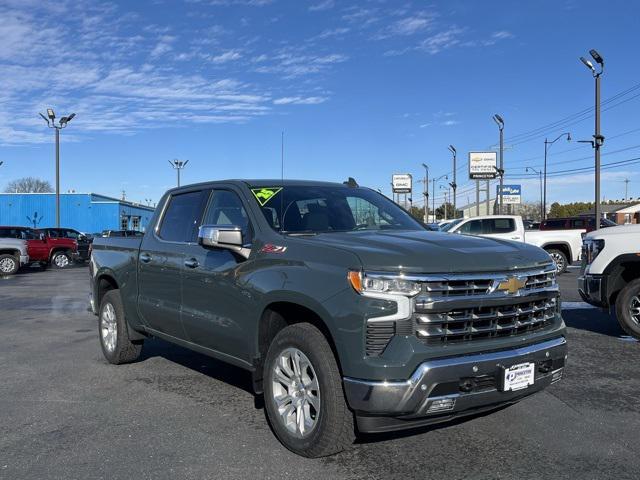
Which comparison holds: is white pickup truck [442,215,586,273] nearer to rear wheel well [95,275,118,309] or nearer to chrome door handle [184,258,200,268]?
rear wheel well [95,275,118,309]

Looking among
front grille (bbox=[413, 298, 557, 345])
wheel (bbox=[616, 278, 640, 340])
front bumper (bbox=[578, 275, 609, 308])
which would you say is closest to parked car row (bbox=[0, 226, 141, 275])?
front bumper (bbox=[578, 275, 609, 308])

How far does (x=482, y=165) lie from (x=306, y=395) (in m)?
61.3

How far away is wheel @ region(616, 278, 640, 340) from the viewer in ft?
25.8

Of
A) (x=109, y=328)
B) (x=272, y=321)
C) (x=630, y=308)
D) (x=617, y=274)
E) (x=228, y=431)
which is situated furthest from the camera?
(x=617, y=274)

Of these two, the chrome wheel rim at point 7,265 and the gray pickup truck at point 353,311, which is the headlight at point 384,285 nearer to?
the gray pickup truck at point 353,311

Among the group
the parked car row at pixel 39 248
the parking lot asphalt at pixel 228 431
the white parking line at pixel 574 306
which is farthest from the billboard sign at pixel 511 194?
the parking lot asphalt at pixel 228 431

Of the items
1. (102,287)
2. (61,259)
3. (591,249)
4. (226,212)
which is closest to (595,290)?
(591,249)

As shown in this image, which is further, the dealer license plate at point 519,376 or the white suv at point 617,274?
the white suv at point 617,274

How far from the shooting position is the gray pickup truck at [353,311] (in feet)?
11.7

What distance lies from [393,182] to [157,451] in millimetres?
77914

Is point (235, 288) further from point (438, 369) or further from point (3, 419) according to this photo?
point (3, 419)

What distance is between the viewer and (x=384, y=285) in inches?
143

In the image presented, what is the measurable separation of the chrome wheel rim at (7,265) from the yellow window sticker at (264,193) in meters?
18.8

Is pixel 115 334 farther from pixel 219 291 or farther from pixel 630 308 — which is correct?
pixel 630 308
